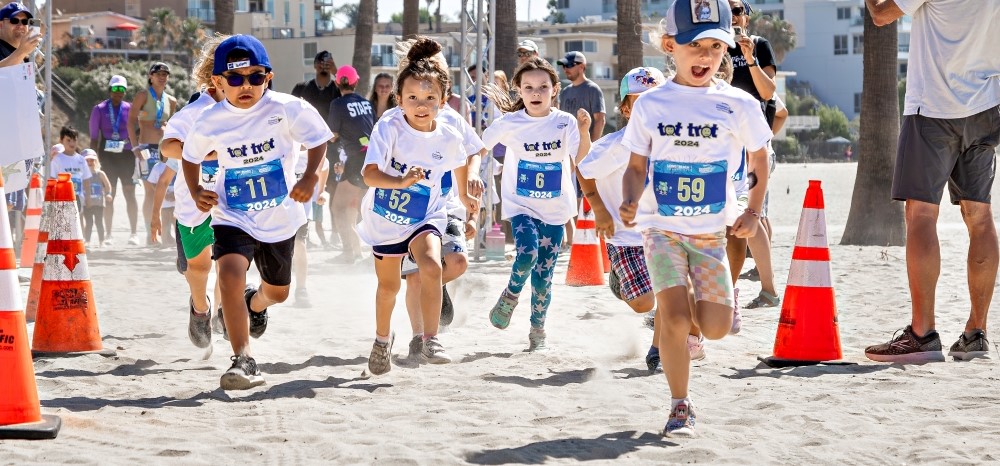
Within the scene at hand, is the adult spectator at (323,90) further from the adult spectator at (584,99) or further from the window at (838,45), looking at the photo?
the window at (838,45)

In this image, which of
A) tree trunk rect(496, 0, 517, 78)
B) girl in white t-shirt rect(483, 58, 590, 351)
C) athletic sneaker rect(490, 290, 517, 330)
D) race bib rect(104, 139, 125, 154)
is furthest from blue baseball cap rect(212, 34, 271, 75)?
tree trunk rect(496, 0, 517, 78)

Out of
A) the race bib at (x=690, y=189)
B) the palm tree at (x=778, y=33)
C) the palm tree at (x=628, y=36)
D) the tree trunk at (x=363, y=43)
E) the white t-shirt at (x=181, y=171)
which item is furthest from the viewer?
the palm tree at (x=778, y=33)

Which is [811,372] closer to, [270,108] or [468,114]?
[270,108]

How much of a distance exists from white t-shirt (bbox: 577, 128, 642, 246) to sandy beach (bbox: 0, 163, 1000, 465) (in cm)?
72

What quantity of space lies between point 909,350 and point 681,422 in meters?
2.34

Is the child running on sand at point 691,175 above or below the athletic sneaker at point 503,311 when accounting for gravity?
above

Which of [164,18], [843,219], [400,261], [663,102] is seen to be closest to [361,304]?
[400,261]

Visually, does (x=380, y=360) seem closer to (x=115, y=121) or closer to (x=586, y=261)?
(x=586, y=261)

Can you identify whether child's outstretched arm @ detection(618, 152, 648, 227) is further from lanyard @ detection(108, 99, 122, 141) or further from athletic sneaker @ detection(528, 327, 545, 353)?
lanyard @ detection(108, 99, 122, 141)

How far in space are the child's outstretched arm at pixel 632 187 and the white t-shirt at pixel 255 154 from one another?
6.43ft

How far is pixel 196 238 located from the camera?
7965 millimetres

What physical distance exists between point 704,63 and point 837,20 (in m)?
113

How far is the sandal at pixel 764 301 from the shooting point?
9789mm

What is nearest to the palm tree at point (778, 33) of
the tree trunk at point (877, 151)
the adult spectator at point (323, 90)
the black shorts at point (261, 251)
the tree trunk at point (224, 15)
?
the tree trunk at point (224, 15)
